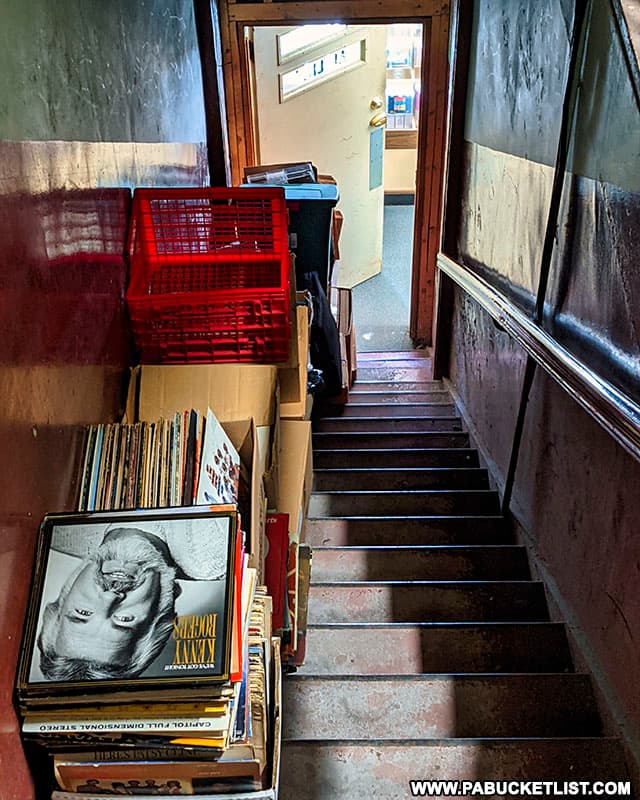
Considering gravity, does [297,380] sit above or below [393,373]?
above

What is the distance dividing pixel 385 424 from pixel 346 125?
2.94 metres

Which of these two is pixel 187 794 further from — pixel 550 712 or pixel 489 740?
pixel 550 712

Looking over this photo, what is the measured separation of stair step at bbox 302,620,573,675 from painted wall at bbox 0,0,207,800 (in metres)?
0.97

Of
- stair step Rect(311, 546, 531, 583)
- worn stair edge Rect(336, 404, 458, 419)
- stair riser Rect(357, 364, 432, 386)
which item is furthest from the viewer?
stair riser Rect(357, 364, 432, 386)

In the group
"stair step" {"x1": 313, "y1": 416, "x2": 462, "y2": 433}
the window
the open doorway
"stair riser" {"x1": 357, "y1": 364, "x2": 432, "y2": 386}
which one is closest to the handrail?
"stair step" {"x1": 313, "y1": 416, "x2": 462, "y2": 433}

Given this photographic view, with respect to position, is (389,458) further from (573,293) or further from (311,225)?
(573,293)

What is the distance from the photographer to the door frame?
3869 millimetres

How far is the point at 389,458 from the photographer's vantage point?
3293 mm

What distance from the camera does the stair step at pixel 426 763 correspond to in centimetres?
156

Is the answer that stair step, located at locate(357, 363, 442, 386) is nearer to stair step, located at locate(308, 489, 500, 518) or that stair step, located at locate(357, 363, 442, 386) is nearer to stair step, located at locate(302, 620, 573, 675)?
stair step, located at locate(308, 489, 500, 518)

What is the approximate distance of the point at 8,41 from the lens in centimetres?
123

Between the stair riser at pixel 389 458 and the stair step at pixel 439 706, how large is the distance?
4.80 feet

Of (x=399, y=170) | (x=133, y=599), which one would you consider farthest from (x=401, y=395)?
(x=399, y=170)

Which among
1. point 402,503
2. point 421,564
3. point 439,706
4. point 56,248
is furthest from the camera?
point 402,503
